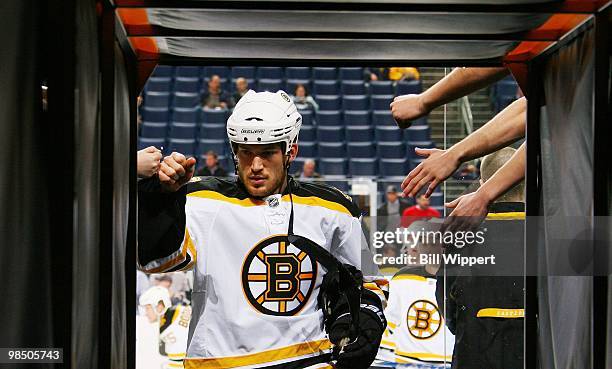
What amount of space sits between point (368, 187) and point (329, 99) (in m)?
3.06

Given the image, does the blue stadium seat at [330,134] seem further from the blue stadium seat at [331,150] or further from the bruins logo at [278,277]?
the bruins logo at [278,277]

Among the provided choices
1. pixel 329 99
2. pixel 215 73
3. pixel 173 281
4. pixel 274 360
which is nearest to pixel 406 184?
pixel 274 360

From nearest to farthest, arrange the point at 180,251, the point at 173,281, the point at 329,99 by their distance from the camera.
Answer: the point at 180,251, the point at 173,281, the point at 329,99

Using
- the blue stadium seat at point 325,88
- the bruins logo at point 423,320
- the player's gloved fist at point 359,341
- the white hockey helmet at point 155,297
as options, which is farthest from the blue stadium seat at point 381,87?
the player's gloved fist at point 359,341

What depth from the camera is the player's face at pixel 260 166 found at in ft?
10.9

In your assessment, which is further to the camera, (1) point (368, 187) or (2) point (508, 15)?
(1) point (368, 187)

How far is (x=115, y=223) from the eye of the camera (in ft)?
9.03

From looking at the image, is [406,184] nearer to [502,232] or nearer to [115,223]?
[502,232]

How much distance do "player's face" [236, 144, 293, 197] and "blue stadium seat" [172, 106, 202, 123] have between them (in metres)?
2.60

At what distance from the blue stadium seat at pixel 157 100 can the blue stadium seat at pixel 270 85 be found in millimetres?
710

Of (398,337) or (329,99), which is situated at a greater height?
(329,99)

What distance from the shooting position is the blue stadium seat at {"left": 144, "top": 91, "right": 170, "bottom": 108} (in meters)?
6.88

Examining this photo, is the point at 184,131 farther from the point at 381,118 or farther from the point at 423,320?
the point at 423,320

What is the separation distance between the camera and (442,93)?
12.2 ft
